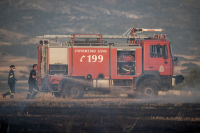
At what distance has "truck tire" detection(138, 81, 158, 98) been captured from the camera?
1575cm

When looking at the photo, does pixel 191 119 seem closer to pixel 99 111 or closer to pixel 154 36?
pixel 99 111

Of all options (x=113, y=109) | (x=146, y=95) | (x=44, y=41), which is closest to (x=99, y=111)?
(x=113, y=109)

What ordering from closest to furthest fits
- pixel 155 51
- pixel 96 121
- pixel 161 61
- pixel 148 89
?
pixel 96 121 < pixel 148 89 < pixel 161 61 < pixel 155 51

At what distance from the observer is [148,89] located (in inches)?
622

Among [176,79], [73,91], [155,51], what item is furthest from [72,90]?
[176,79]

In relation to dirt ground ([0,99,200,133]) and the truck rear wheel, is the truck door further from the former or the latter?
dirt ground ([0,99,200,133])

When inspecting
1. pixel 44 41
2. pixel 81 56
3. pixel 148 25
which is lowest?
pixel 81 56

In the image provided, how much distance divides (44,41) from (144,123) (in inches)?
401

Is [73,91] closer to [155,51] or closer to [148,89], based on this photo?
[148,89]

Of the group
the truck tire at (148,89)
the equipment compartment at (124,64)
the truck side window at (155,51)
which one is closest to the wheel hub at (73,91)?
the equipment compartment at (124,64)

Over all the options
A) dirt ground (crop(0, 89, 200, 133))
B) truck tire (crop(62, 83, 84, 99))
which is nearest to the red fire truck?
truck tire (crop(62, 83, 84, 99))

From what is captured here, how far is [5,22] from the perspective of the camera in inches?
4008

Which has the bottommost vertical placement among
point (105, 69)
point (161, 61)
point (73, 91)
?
point (73, 91)

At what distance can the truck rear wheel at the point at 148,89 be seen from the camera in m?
15.8
